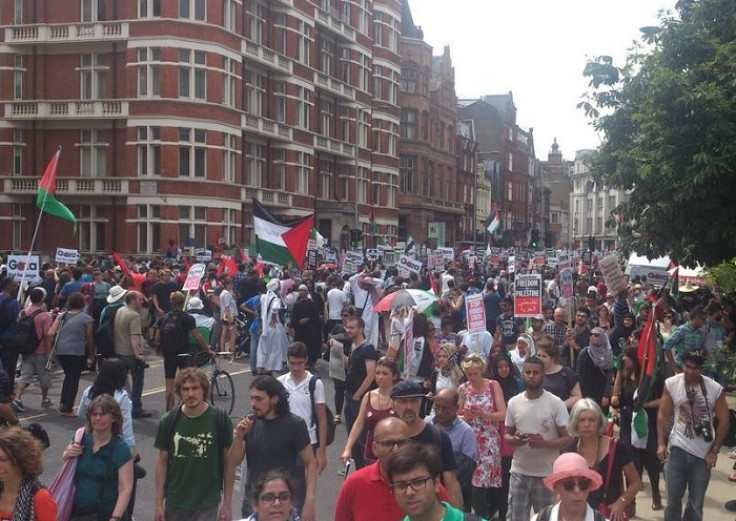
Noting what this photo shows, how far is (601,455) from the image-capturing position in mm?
6027

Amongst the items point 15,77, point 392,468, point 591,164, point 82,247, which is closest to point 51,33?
point 15,77

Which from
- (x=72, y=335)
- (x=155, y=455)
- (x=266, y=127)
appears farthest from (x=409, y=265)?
(x=266, y=127)

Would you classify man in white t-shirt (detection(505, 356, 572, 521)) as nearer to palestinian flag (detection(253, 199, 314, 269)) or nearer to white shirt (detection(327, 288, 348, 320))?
white shirt (detection(327, 288, 348, 320))

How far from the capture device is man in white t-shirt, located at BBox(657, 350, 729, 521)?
730cm

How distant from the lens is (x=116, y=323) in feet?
39.9

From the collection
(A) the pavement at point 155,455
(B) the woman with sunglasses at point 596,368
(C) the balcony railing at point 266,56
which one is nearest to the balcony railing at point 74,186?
(C) the balcony railing at point 266,56

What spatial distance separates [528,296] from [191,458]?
8713 millimetres

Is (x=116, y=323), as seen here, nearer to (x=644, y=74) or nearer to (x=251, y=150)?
(x=644, y=74)

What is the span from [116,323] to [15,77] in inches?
1228

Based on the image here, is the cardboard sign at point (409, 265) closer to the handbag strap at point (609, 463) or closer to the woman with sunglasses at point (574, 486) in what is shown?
the handbag strap at point (609, 463)

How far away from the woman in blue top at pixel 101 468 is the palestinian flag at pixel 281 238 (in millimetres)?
13776

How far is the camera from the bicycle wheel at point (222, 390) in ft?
41.5

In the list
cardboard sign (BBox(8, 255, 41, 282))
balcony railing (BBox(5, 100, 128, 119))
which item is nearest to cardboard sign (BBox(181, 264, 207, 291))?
cardboard sign (BBox(8, 255, 41, 282))

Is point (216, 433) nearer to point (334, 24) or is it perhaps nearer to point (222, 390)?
point (222, 390)
